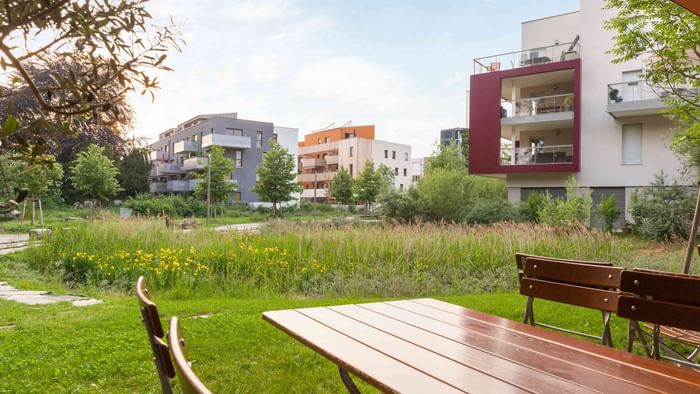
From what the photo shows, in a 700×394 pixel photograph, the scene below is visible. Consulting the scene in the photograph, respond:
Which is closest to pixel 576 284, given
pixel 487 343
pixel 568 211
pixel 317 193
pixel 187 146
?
pixel 487 343

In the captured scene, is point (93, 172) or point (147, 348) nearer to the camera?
point (147, 348)

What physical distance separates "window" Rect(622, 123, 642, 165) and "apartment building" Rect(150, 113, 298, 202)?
33.3m

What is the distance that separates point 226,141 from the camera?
45.2m

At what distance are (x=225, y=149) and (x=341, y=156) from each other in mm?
19119

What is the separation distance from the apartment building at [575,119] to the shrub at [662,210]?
1.26m

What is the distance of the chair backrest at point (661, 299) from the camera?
2.20m

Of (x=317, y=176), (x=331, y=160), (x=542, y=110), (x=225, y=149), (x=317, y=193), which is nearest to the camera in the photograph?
(x=542, y=110)

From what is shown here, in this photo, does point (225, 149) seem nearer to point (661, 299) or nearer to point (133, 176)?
point (133, 176)

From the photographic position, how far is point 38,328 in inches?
182

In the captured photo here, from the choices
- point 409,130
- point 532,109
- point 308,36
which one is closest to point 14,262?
point 308,36

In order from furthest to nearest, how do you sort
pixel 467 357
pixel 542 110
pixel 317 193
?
1. pixel 317 193
2. pixel 542 110
3. pixel 467 357

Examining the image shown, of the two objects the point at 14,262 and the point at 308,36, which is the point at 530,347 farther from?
the point at 308,36

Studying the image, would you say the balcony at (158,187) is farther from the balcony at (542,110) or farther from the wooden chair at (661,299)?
the wooden chair at (661,299)

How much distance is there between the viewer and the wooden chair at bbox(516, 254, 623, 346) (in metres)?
2.71
